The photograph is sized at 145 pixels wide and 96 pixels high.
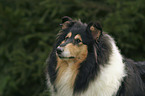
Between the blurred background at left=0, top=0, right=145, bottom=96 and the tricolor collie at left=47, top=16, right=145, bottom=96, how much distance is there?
295cm

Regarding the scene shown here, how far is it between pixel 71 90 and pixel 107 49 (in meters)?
0.87

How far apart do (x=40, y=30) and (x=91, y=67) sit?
4.75m

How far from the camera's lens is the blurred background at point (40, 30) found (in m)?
6.77

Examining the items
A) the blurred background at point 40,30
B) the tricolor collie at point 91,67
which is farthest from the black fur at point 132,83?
the blurred background at point 40,30

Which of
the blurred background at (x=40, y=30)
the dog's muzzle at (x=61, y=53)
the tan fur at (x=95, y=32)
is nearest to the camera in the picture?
the dog's muzzle at (x=61, y=53)

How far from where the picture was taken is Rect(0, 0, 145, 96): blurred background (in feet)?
22.2

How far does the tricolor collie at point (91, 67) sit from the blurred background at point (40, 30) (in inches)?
116

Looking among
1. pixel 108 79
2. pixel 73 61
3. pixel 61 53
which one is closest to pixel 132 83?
pixel 108 79

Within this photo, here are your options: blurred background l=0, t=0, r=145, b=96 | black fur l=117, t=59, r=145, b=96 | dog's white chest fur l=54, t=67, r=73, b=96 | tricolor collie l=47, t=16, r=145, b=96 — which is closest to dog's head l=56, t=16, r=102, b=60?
tricolor collie l=47, t=16, r=145, b=96

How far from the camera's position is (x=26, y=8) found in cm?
815

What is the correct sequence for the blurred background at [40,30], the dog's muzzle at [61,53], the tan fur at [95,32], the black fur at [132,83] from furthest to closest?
the blurred background at [40,30] → the black fur at [132,83] → the tan fur at [95,32] → the dog's muzzle at [61,53]

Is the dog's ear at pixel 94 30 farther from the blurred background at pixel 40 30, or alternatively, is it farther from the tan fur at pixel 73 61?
the blurred background at pixel 40 30

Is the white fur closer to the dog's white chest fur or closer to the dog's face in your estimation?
the dog's white chest fur

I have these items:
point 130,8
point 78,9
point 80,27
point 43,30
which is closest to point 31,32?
point 43,30
